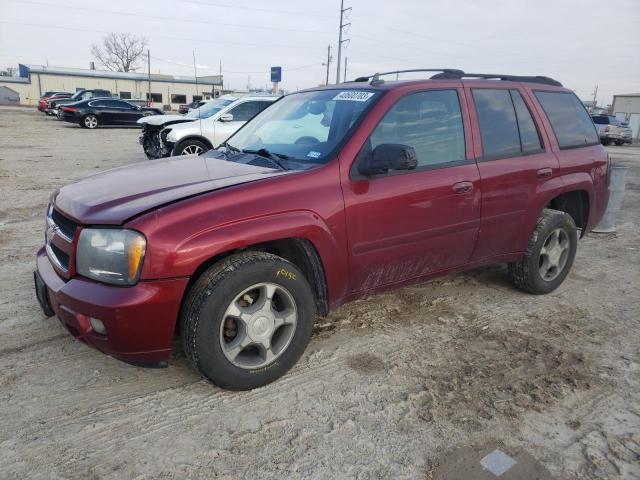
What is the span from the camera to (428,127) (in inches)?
135

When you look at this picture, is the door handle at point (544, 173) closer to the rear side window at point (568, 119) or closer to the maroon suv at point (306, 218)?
the maroon suv at point (306, 218)

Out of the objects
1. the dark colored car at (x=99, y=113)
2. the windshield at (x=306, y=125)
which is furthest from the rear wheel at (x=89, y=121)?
the windshield at (x=306, y=125)

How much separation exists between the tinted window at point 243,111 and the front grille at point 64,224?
8072 mm

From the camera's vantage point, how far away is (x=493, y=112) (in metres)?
3.78

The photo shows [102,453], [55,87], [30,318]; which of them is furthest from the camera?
[55,87]

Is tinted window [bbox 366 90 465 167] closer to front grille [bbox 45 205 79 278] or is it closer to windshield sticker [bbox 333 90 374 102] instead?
windshield sticker [bbox 333 90 374 102]

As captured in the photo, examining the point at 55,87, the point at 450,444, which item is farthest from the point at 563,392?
the point at 55,87

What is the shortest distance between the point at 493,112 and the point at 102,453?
343 cm

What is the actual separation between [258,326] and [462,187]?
68.6 inches

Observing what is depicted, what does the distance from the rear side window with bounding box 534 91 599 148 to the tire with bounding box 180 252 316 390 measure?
2.81 meters

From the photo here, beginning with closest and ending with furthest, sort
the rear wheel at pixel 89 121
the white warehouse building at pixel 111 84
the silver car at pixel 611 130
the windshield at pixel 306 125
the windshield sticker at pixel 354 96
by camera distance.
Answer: the windshield at pixel 306 125 < the windshield sticker at pixel 354 96 < the rear wheel at pixel 89 121 < the silver car at pixel 611 130 < the white warehouse building at pixel 111 84

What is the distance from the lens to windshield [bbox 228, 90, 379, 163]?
10.5 ft

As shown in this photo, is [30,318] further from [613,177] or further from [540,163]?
[613,177]

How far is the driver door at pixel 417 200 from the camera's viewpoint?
3.05 m
